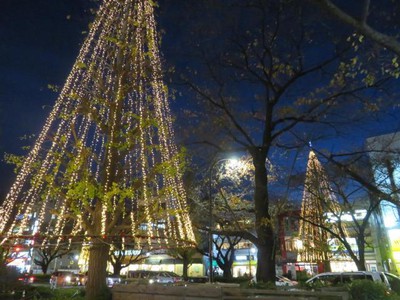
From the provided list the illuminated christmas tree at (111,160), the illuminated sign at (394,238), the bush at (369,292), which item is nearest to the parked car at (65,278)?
the illuminated christmas tree at (111,160)

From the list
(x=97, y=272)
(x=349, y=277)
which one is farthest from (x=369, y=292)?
(x=97, y=272)

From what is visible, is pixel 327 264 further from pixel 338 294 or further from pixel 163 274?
pixel 338 294

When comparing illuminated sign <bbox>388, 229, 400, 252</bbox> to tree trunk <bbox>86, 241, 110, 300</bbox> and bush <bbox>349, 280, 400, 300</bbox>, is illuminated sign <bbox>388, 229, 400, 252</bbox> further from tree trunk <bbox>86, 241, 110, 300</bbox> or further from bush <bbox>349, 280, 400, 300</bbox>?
tree trunk <bbox>86, 241, 110, 300</bbox>

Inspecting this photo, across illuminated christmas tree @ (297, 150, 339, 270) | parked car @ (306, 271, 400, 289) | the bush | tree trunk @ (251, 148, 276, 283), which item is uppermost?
illuminated christmas tree @ (297, 150, 339, 270)

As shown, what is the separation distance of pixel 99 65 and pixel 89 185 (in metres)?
5.03

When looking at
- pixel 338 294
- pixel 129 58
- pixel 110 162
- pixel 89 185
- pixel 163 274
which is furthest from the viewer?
pixel 163 274

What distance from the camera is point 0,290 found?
13305mm

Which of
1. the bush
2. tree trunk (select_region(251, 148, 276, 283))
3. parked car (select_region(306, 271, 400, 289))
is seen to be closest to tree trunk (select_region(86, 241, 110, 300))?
tree trunk (select_region(251, 148, 276, 283))

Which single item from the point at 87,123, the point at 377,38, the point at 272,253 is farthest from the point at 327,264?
the point at 377,38

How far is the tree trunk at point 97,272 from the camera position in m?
10.8

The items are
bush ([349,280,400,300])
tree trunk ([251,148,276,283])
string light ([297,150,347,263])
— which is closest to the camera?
bush ([349,280,400,300])

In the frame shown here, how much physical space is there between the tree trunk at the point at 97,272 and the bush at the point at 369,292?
309 inches

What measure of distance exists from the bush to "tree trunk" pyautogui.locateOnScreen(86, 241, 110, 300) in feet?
25.7

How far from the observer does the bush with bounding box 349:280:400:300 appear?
29.7 ft
